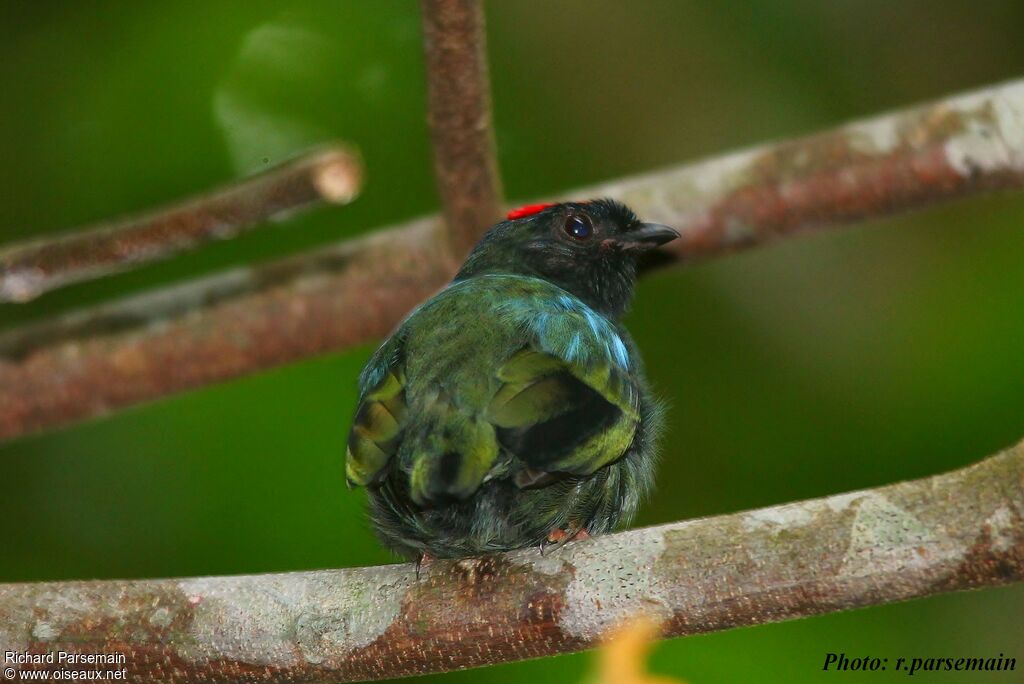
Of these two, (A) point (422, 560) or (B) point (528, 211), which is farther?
(B) point (528, 211)

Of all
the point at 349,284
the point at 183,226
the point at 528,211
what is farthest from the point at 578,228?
the point at 183,226

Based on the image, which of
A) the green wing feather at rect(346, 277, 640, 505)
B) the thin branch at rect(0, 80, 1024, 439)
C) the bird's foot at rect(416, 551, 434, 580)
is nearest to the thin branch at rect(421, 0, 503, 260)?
the thin branch at rect(0, 80, 1024, 439)

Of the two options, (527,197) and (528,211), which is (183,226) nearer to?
(528,211)

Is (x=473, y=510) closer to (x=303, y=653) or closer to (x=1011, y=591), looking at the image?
(x=303, y=653)

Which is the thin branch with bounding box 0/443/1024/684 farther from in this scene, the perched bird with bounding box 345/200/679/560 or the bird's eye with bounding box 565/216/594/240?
the bird's eye with bounding box 565/216/594/240

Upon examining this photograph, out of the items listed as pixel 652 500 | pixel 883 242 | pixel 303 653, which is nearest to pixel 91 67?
pixel 652 500

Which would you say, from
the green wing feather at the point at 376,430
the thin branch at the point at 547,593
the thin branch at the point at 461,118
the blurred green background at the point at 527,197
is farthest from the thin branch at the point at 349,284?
the thin branch at the point at 547,593

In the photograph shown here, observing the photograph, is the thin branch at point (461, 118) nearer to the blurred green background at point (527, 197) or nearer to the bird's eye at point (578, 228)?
the bird's eye at point (578, 228)
